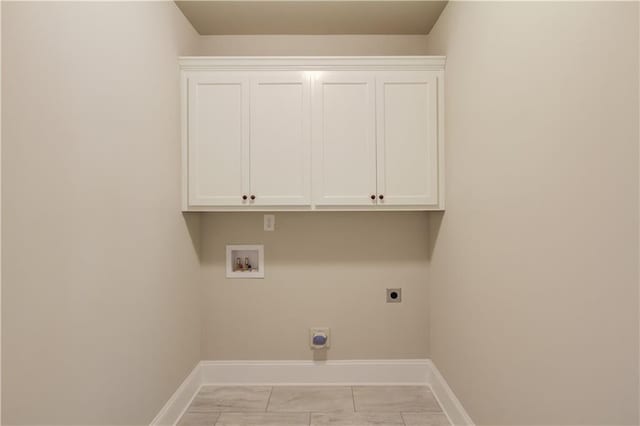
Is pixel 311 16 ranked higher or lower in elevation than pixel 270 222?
higher

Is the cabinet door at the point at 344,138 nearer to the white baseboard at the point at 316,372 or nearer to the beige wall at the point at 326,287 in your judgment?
the beige wall at the point at 326,287

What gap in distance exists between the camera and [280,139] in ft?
7.50

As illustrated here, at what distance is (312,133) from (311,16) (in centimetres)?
78

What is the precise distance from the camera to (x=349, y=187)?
2293 mm

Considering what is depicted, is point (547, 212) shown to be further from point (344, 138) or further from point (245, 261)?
point (245, 261)

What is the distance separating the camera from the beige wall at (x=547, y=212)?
A: 950mm

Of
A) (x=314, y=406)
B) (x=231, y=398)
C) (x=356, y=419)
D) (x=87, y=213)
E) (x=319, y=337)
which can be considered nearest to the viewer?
(x=87, y=213)

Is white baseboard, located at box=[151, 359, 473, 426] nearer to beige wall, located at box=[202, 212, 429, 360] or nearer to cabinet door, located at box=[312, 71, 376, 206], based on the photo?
beige wall, located at box=[202, 212, 429, 360]

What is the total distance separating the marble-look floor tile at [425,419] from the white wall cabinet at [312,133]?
50.5 inches

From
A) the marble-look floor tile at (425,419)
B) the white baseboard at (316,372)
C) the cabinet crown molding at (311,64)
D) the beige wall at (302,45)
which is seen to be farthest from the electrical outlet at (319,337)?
the beige wall at (302,45)

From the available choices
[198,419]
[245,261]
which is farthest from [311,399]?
[245,261]

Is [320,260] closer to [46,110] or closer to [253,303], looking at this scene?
[253,303]

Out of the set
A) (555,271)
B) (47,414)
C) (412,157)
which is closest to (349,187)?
(412,157)

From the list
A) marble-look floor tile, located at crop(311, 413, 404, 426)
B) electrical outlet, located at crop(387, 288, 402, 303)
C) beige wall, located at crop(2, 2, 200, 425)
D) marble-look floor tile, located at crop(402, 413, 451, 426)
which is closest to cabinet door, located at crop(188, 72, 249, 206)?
beige wall, located at crop(2, 2, 200, 425)
